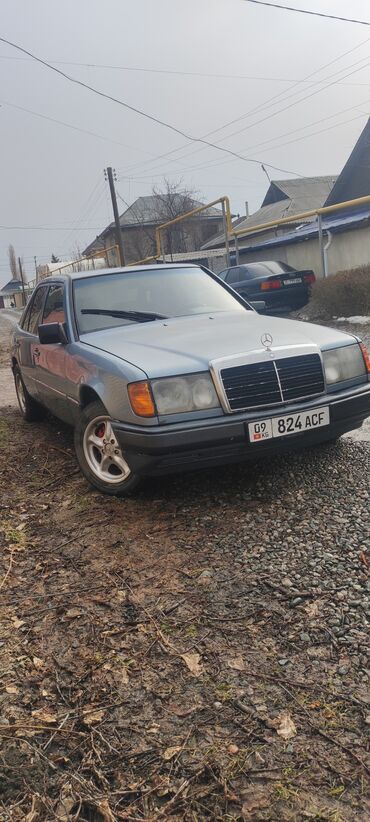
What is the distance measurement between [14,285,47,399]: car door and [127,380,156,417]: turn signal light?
88.6 inches

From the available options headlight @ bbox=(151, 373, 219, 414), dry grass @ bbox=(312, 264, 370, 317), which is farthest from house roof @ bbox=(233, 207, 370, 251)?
headlight @ bbox=(151, 373, 219, 414)

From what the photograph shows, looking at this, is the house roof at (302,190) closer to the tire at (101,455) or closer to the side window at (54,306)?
the side window at (54,306)

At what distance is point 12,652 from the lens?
235 centimetres

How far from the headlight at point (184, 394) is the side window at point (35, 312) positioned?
2.59 metres

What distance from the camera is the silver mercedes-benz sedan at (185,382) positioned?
3.38 m

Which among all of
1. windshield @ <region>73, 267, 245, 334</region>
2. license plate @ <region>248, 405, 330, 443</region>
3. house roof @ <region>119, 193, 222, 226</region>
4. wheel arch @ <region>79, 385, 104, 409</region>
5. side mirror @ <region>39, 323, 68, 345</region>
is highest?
house roof @ <region>119, 193, 222, 226</region>

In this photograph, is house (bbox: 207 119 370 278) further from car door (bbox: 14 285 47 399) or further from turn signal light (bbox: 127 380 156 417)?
turn signal light (bbox: 127 380 156 417)

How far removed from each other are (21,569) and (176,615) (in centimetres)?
99

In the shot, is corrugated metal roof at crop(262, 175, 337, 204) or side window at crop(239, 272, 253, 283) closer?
side window at crop(239, 272, 253, 283)

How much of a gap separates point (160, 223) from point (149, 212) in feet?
20.4

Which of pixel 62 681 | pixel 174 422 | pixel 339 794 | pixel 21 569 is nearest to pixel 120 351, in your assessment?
pixel 174 422

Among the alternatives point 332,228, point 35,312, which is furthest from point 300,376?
point 332,228

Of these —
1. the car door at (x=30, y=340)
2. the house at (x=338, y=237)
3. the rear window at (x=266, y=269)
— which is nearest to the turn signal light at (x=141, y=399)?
the car door at (x=30, y=340)

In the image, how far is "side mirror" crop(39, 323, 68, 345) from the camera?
14.8 feet
